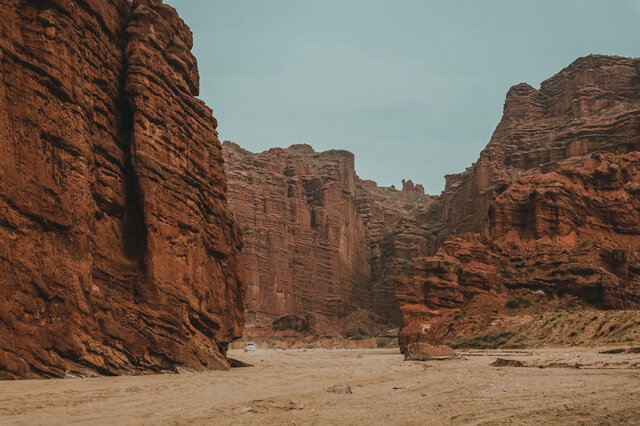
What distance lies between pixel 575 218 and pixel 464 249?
10636 millimetres

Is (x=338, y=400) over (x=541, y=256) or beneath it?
beneath

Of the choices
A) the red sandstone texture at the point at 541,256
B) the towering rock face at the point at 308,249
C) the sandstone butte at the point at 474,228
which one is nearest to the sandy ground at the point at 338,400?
the sandstone butte at the point at 474,228

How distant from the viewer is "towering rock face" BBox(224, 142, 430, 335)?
9056 centimetres

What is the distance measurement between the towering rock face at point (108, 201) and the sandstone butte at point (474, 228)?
21.6 meters

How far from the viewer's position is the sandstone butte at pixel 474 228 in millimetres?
39875

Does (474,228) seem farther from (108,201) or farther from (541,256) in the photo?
(108,201)

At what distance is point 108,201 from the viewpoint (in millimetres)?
16578

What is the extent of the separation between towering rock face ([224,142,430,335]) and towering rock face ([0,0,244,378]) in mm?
61750

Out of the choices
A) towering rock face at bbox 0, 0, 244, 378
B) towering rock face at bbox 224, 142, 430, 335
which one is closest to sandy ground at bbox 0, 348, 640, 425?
towering rock face at bbox 0, 0, 244, 378

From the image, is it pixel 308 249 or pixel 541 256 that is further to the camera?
pixel 308 249

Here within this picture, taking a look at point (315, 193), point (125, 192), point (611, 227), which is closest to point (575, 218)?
point (611, 227)

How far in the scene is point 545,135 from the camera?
87.1 m

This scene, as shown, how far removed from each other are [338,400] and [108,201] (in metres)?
9.64

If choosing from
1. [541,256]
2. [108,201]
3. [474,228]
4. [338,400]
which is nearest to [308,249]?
[474,228]
